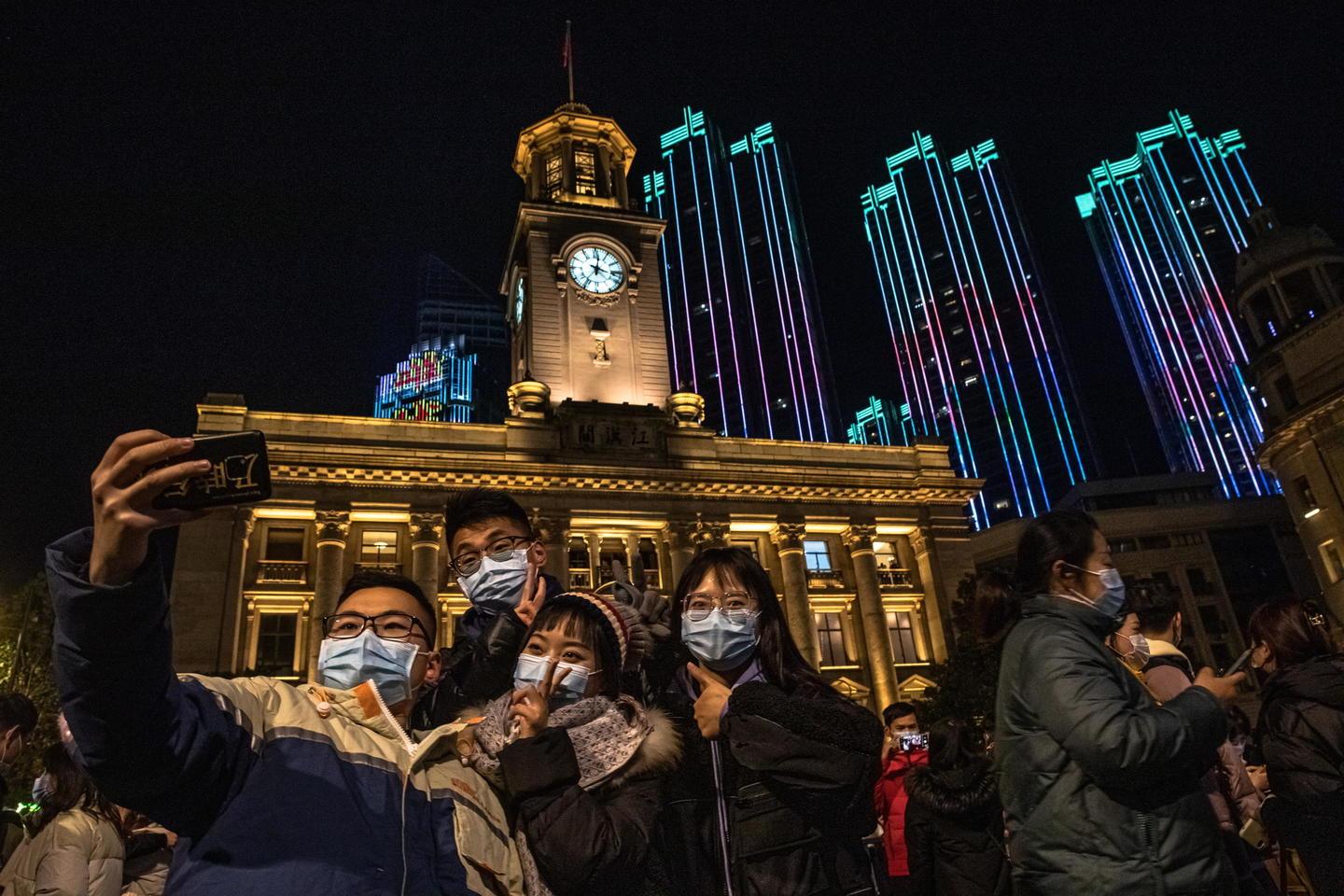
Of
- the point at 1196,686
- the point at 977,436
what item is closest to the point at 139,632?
the point at 1196,686

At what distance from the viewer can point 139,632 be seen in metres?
1.76

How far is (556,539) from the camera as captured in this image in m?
29.1

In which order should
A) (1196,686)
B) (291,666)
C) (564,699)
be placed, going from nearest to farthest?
(1196,686) < (564,699) < (291,666)

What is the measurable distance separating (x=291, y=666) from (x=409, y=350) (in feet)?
252

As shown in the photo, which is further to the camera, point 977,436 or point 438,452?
point 977,436

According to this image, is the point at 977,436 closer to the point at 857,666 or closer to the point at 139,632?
the point at 857,666

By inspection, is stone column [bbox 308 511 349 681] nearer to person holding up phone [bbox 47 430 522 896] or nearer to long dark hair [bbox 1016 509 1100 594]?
person holding up phone [bbox 47 430 522 896]

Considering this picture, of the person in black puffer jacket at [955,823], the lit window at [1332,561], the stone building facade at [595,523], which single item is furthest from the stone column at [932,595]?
the person in black puffer jacket at [955,823]

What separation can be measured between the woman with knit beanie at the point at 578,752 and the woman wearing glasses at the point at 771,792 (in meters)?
0.29

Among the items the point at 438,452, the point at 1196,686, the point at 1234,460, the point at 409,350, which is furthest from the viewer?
the point at 409,350

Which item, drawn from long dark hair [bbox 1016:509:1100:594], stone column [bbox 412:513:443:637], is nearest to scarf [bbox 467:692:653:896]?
long dark hair [bbox 1016:509:1100:594]

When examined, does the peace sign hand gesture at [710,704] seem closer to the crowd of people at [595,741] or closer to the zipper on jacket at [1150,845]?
the crowd of people at [595,741]

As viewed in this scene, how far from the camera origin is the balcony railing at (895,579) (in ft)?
106

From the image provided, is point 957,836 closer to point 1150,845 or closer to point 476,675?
point 1150,845
